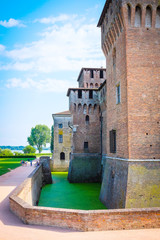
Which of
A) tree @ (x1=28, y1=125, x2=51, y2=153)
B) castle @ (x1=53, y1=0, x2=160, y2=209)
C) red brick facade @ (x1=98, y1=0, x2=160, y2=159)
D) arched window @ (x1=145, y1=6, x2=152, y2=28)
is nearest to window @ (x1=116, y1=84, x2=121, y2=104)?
castle @ (x1=53, y1=0, x2=160, y2=209)

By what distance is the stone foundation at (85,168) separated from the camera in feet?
82.2

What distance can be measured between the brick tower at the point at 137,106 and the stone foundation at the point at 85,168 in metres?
11.3

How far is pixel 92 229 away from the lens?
695 centimetres

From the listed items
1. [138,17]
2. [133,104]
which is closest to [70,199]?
[133,104]

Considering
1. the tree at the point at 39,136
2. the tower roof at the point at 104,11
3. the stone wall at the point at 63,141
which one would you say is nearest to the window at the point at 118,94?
the tower roof at the point at 104,11

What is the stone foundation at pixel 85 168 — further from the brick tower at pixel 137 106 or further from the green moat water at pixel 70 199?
the brick tower at pixel 137 106

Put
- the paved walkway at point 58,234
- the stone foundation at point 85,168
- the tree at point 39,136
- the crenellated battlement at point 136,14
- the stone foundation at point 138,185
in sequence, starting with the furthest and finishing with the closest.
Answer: the tree at point 39,136, the stone foundation at point 85,168, the crenellated battlement at point 136,14, the stone foundation at point 138,185, the paved walkway at point 58,234

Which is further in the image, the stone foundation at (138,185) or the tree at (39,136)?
the tree at (39,136)

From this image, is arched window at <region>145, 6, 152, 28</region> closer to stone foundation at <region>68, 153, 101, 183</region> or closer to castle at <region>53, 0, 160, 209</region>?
castle at <region>53, 0, 160, 209</region>

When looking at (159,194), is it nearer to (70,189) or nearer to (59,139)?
(70,189)

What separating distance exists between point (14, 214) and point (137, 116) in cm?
804

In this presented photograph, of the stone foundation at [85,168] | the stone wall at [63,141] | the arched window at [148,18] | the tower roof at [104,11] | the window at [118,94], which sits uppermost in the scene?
the tower roof at [104,11]

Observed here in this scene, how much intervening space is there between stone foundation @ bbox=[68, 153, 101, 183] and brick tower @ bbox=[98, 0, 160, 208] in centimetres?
1130

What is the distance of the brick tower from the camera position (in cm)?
1152
